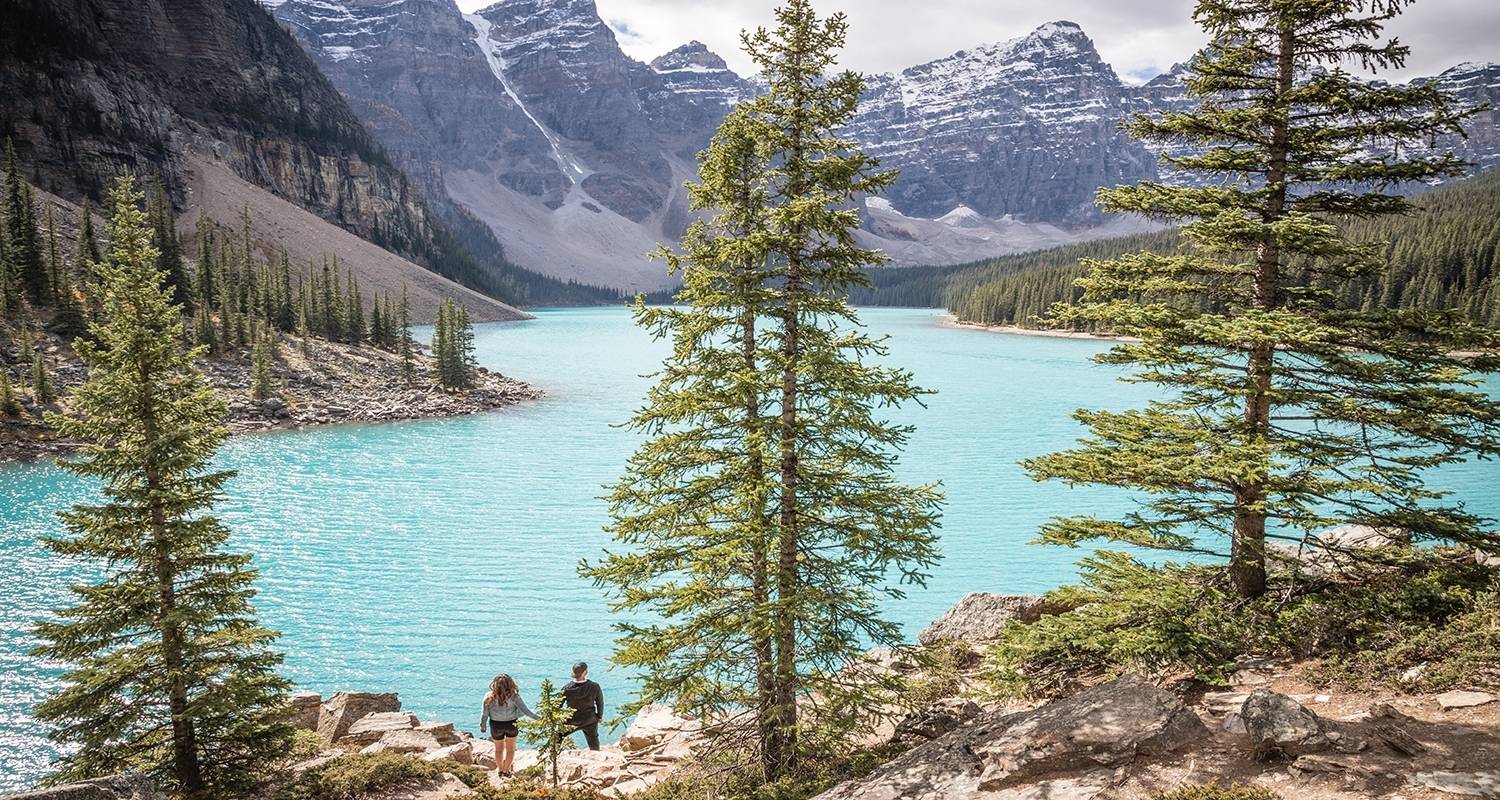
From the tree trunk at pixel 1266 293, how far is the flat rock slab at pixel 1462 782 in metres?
3.08

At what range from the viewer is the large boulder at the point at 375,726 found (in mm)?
13664

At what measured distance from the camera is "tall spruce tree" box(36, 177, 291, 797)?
1048cm

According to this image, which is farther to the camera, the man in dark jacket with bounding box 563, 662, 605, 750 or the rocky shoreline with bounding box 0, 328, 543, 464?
the rocky shoreline with bounding box 0, 328, 543, 464

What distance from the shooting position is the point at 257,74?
164 meters

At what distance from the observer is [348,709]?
15008 mm

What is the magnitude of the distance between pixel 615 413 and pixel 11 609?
35706 mm

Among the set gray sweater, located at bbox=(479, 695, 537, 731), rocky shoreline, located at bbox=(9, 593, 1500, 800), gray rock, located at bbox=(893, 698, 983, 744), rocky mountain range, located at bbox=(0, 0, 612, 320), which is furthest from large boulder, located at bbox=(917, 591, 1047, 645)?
rocky mountain range, located at bbox=(0, 0, 612, 320)

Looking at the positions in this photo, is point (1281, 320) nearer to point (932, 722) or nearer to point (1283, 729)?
point (1283, 729)

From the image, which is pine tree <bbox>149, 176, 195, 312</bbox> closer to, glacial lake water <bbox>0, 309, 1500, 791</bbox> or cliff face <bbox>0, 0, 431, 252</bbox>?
glacial lake water <bbox>0, 309, 1500, 791</bbox>

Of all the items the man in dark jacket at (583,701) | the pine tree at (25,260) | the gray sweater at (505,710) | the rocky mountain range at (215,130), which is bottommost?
the man in dark jacket at (583,701)

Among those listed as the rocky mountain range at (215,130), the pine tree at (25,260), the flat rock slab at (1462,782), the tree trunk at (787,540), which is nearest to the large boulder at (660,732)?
the tree trunk at (787,540)

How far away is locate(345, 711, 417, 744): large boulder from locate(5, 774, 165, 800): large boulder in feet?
16.2

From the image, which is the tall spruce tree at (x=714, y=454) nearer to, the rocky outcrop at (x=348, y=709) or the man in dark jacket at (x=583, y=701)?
the man in dark jacket at (x=583, y=701)

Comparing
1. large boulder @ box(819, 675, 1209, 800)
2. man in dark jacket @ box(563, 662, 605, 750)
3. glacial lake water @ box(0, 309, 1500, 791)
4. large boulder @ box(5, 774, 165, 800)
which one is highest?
large boulder @ box(819, 675, 1209, 800)
